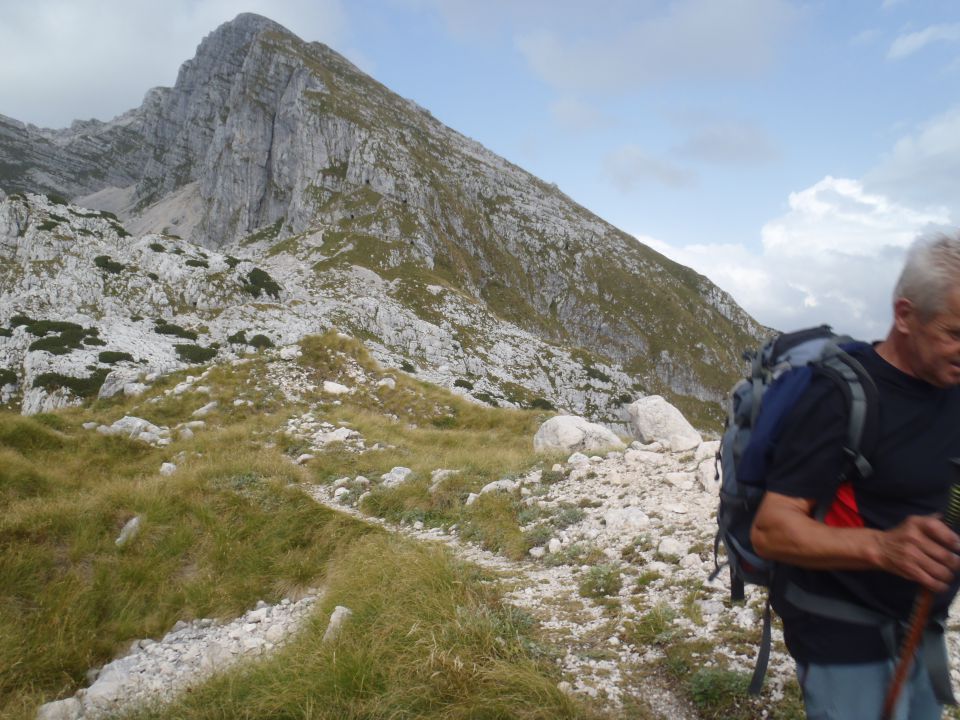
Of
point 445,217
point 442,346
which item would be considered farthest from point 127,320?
point 445,217

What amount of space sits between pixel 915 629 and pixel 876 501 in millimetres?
468

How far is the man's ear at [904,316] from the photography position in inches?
75.1

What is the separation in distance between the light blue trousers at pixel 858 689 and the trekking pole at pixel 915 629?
0.11ft

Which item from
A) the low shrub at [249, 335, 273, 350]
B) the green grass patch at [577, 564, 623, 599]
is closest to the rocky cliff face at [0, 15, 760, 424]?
the low shrub at [249, 335, 273, 350]

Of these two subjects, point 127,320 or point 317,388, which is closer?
point 317,388

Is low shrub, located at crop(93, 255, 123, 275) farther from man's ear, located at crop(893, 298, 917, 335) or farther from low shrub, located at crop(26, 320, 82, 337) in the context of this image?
man's ear, located at crop(893, 298, 917, 335)

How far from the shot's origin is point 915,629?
1.84 m

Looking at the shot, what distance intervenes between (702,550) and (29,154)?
20980 cm

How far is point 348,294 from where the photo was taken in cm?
4888

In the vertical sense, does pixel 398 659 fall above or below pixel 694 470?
below

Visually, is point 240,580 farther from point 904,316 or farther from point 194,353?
point 194,353

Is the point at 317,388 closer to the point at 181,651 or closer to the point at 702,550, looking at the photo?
the point at 181,651

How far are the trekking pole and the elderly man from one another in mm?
38

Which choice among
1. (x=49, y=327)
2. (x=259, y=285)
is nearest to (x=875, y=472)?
(x=49, y=327)
